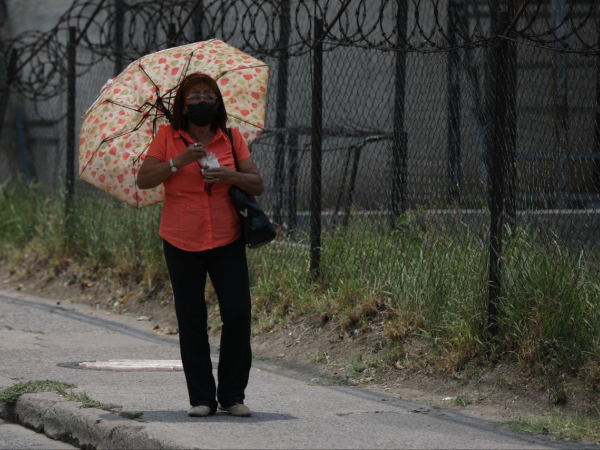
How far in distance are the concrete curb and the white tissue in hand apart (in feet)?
4.63

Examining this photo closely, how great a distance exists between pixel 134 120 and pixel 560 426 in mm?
2981

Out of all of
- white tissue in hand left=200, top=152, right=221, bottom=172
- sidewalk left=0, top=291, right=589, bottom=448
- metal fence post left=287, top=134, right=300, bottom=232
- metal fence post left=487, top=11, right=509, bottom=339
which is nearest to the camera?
sidewalk left=0, top=291, right=589, bottom=448

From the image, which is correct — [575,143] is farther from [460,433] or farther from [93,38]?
[93,38]

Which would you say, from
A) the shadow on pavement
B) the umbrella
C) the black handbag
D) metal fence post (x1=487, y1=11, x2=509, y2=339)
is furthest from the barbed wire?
the shadow on pavement

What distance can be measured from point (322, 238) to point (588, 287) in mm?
2864

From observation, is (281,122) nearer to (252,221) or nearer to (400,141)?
(400,141)

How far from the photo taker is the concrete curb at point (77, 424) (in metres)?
5.25

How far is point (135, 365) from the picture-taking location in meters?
7.54

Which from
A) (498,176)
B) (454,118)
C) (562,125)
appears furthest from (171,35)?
(498,176)

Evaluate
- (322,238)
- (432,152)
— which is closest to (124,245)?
(322,238)

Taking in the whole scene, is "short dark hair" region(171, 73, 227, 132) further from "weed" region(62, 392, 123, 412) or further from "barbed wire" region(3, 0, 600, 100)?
"barbed wire" region(3, 0, 600, 100)

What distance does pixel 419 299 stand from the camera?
720 cm

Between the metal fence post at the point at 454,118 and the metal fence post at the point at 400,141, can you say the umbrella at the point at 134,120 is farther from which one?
the metal fence post at the point at 400,141

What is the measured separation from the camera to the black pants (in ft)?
18.4
